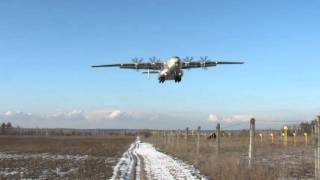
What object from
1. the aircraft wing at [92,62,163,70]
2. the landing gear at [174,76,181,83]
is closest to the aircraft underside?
the landing gear at [174,76,181,83]

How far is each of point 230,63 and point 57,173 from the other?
36.2 metres

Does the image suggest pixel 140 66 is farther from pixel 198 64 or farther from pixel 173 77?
pixel 173 77

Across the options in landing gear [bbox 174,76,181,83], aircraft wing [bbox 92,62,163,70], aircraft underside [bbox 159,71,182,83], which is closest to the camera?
aircraft underside [bbox 159,71,182,83]

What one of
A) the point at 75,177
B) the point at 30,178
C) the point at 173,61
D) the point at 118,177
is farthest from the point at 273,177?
the point at 173,61

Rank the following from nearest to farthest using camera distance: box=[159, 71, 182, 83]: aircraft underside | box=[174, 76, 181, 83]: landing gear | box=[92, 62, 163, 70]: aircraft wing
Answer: box=[159, 71, 182, 83]: aircraft underside → box=[174, 76, 181, 83]: landing gear → box=[92, 62, 163, 70]: aircraft wing

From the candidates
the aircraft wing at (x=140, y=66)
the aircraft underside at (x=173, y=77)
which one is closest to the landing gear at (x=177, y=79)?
the aircraft underside at (x=173, y=77)

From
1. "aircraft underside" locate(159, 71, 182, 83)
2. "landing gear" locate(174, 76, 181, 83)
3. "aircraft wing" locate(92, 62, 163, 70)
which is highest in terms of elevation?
"aircraft wing" locate(92, 62, 163, 70)

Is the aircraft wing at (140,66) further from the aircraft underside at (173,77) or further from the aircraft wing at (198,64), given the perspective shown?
the aircraft underside at (173,77)

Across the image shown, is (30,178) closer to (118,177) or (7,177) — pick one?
Result: (7,177)

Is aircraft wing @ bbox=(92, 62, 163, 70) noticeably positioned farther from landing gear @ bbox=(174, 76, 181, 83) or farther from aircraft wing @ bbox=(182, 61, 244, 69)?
landing gear @ bbox=(174, 76, 181, 83)

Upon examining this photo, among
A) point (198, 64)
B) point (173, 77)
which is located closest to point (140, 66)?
point (198, 64)

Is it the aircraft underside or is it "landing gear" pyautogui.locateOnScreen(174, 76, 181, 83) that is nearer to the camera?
the aircraft underside

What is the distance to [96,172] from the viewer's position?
2214 centimetres

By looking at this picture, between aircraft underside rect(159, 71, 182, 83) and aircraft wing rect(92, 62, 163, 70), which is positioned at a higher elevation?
aircraft wing rect(92, 62, 163, 70)
